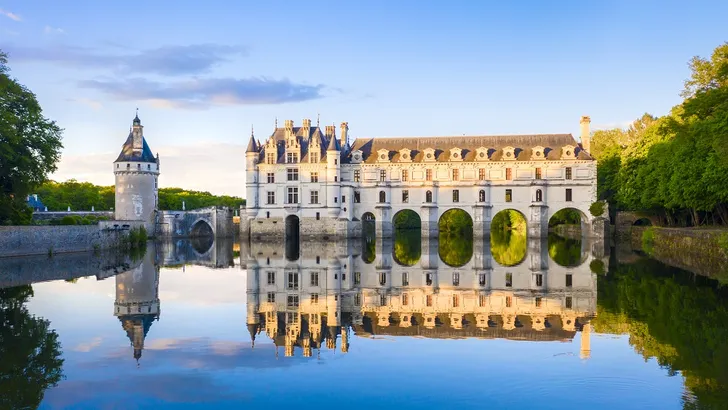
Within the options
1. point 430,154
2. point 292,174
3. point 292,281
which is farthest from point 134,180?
point 292,281

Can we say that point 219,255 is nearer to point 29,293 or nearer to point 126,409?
point 29,293

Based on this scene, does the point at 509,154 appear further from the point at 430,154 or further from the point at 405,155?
the point at 405,155

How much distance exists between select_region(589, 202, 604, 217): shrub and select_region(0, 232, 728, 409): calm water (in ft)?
83.7

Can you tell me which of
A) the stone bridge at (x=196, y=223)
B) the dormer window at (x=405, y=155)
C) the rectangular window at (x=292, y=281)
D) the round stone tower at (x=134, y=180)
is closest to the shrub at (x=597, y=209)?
the dormer window at (x=405, y=155)

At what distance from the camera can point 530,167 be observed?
52.3 meters

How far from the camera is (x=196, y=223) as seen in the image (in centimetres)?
6350

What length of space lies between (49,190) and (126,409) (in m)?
75.9

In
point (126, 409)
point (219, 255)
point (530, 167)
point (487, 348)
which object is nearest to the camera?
point (126, 409)

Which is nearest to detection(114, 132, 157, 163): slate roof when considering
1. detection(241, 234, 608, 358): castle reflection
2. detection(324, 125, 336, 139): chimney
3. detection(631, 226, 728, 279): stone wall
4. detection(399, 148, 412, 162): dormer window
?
detection(324, 125, 336, 139): chimney

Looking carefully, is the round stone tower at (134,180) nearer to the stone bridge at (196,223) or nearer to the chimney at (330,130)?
the stone bridge at (196,223)

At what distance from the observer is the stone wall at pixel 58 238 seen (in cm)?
3366

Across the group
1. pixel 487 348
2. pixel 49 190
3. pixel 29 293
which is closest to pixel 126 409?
pixel 487 348

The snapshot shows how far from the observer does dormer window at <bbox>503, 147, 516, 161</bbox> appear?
52625mm

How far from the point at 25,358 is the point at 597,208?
46.0 m
